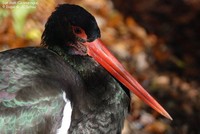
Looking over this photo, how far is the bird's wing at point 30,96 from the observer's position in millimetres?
3578

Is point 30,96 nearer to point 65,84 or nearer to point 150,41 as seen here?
point 65,84

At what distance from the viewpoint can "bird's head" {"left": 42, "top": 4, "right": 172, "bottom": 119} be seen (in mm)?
4027

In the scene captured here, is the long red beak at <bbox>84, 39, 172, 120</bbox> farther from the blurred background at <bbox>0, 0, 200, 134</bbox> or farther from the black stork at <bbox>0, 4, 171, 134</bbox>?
the blurred background at <bbox>0, 0, 200, 134</bbox>

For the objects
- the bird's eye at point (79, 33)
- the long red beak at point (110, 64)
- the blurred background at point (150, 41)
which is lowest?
the blurred background at point (150, 41)

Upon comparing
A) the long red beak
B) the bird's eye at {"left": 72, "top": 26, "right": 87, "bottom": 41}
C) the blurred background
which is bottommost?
the blurred background

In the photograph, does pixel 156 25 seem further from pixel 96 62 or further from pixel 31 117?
pixel 31 117

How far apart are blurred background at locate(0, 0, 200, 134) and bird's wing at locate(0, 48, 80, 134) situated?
3.41 ft

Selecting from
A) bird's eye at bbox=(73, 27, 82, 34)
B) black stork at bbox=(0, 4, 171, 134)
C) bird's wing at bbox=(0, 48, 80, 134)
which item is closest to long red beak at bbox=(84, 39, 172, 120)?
black stork at bbox=(0, 4, 171, 134)

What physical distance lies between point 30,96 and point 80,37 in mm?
664

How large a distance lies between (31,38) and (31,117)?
2164 millimetres

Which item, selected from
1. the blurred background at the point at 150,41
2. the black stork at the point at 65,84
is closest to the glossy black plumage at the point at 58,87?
the black stork at the point at 65,84

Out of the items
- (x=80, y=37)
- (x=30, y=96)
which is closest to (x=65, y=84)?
(x=30, y=96)

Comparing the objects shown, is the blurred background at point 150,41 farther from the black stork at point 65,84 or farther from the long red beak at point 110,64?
the long red beak at point 110,64

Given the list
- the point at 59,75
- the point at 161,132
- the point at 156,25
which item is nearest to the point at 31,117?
the point at 59,75
